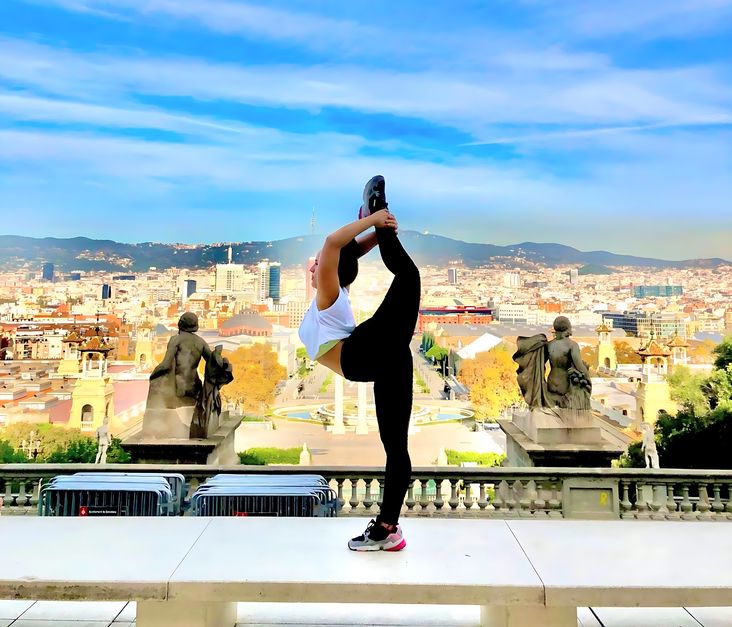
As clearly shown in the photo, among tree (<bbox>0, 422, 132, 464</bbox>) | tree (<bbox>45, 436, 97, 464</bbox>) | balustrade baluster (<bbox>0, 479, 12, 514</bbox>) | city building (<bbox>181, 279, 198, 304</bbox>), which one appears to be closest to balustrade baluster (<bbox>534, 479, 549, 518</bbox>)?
balustrade baluster (<bbox>0, 479, 12, 514</bbox>)

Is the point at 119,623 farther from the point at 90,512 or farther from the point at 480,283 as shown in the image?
the point at 480,283

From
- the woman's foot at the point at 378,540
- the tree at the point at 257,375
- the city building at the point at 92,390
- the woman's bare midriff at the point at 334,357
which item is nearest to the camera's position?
the woman's foot at the point at 378,540

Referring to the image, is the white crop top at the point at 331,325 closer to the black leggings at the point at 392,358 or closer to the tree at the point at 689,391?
the black leggings at the point at 392,358

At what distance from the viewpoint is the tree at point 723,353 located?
12586 millimetres

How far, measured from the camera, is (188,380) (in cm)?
473

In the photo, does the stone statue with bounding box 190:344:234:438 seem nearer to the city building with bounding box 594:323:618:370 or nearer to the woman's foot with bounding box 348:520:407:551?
the woman's foot with bounding box 348:520:407:551

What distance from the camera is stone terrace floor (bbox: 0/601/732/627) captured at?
80.0 inches

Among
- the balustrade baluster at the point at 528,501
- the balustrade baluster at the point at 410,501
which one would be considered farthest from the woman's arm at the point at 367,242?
the balustrade baluster at the point at 528,501

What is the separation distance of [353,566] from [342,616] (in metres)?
0.51

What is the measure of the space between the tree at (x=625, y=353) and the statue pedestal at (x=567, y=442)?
7.49 metres

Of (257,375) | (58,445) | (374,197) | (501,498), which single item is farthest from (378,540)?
(257,375)

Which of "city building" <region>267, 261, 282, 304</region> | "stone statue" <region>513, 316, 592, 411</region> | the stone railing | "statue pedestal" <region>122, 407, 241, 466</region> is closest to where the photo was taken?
the stone railing

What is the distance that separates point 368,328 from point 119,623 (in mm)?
1328

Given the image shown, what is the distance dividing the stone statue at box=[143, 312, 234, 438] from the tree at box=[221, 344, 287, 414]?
9.14 m
